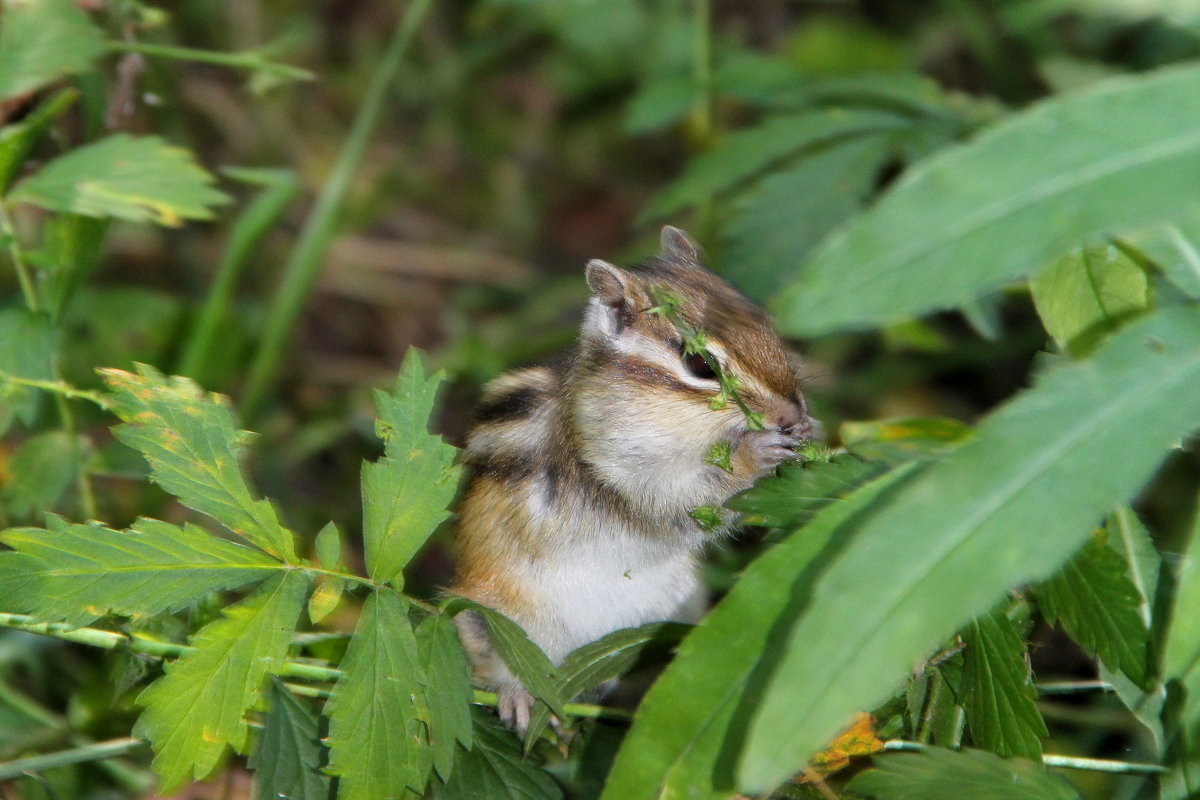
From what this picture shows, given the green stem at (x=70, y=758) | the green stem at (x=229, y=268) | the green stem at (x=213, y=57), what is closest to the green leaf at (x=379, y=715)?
the green stem at (x=70, y=758)

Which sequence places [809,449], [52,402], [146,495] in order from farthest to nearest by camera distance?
[146,495] < [52,402] < [809,449]

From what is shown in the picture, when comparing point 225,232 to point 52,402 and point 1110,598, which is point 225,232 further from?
point 1110,598

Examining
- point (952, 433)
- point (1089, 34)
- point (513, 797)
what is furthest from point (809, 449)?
point (1089, 34)

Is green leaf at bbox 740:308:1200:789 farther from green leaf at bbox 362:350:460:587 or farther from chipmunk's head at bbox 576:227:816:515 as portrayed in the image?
chipmunk's head at bbox 576:227:816:515

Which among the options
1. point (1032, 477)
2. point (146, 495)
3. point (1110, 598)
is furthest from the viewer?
point (146, 495)

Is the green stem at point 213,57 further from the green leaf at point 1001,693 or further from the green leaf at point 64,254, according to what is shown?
the green leaf at point 1001,693

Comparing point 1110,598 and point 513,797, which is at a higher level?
point 1110,598

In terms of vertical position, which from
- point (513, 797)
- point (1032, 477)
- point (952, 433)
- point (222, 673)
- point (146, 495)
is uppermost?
point (1032, 477)
